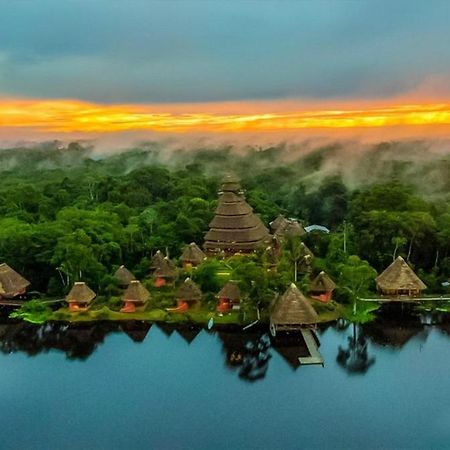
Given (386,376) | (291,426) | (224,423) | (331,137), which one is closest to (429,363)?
(386,376)

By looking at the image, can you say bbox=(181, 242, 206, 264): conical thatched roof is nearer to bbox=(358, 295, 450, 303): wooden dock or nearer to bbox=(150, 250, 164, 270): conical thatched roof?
bbox=(150, 250, 164, 270): conical thatched roof

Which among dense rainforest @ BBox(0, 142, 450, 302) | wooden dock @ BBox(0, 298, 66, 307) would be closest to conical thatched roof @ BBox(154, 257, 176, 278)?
dense rainforest @ BBox(0, 142, 450, 302)

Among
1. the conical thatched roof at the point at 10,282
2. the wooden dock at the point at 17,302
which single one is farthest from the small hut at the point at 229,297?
the conical thatched roof at the point at 10,282

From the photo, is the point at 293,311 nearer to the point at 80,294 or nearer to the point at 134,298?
the point at 134,298

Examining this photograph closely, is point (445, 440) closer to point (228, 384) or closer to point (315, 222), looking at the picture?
point (228, 384)

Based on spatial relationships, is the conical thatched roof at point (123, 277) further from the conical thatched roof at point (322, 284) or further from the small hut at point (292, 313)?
the conical thatched roof at point (322, 284)

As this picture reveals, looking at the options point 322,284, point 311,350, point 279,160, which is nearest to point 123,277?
point 322,284
